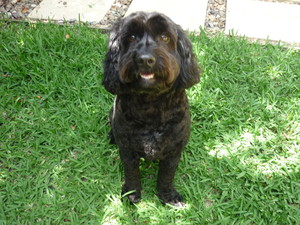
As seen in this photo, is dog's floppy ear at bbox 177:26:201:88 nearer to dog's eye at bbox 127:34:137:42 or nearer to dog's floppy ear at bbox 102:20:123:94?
dog's eye at bbox 127:34:137:42

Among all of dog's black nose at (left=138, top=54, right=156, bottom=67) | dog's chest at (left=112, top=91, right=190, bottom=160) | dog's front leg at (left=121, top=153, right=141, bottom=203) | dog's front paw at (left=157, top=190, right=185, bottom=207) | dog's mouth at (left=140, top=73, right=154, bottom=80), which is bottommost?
dog's front paw at (left=157, top=190, right=185, bottom=207)

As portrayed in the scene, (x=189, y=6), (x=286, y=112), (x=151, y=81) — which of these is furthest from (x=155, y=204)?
(x=189, y=6)

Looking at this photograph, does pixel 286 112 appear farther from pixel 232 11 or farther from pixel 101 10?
pixel 101 10

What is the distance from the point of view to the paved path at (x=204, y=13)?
14.9 feet

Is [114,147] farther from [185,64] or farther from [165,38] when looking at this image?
[165,38]

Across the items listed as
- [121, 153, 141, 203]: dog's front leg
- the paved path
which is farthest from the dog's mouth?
the paved path

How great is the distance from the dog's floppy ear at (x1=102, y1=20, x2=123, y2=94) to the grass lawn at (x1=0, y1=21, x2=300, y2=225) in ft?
3.92

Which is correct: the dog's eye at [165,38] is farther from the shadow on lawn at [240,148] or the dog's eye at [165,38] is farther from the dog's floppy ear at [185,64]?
the shadow on lawn at [240,148]

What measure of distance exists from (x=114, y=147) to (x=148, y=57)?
64.9 inches

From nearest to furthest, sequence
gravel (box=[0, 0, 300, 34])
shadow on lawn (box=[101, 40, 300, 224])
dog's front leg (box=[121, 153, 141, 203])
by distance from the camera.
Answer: dog's front leg (box=[121, 153, 141, 203])
shadow on lawn (box=[101, 40, 300, 224])
gravel (box=[0, 0, 300, 34])

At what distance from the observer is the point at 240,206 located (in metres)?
2.69

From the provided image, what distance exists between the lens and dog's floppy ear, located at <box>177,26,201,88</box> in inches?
81.2

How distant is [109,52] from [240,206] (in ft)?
6.10

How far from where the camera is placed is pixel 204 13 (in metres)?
4.82
